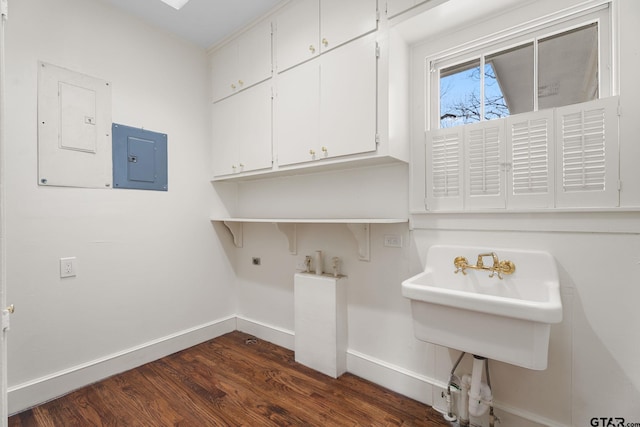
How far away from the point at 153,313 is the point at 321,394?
1.47 m

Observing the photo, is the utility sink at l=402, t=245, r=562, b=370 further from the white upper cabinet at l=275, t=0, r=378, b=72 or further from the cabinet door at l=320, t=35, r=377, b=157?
the white upper cabinet at l=275, t=0, r=378, b=72

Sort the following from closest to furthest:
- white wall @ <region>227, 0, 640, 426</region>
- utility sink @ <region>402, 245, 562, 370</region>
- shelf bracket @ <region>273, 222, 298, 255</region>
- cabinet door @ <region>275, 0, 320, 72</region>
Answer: utility sink @ <region>402, 245, 562, 370</region>
white wall @ <region>227, 0, 640, 426</region>
cabinet door @ <region>275, 0, 320, 72</region>
shelf bracket @ <region>273, 222, 298, 255</region>

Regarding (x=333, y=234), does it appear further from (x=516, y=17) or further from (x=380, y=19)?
(x=516, y=17)

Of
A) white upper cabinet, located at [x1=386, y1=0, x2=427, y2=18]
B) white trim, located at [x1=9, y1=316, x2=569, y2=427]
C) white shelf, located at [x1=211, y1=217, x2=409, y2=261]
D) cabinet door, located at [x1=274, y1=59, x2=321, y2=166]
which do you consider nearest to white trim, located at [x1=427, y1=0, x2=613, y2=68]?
white upper cabinet, located at [x1=386, y1=0, x2=427, y2=18]

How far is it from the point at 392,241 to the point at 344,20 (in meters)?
1.41

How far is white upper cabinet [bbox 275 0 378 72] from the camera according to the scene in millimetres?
1753

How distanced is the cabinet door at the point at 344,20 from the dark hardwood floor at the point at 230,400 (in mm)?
2207

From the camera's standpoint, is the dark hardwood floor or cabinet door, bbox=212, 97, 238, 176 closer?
the dark hardwood floor

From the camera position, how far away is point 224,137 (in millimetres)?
2645

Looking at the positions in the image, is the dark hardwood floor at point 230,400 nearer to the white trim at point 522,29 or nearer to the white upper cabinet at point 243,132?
the white upper cabinet at point 243,132

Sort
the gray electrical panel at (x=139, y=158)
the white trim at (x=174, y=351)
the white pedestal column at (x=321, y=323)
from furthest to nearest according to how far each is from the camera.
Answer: the gray electrical panel at (x=139, y=158), the white pedestal column at (x=321, y=323), the white trim at (x=174, y=351)

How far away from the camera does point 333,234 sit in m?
2.27

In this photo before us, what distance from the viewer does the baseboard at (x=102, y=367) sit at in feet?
5.84

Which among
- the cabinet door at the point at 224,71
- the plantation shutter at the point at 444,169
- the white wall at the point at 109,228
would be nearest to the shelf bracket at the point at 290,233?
the white wall at the point at 109,228
